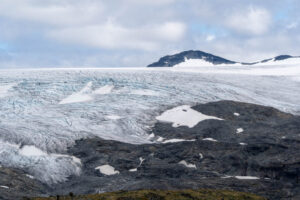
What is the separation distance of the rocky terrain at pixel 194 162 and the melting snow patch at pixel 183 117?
1017 mm

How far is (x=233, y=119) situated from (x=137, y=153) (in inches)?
636

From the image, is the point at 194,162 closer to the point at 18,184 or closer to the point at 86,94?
the point at 18,184

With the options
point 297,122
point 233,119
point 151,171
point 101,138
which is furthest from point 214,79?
point 151,171

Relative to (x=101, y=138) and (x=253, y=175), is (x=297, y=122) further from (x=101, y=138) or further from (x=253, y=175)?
(x=101, y=138)

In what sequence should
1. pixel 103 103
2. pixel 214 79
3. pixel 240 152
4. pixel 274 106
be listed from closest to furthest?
pixel 240 152
pixel 103 103
pixel 274 106
pixel 214 79

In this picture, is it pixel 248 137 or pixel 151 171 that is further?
pixel 248 137

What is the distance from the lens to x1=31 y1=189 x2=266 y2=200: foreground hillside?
33.9 meters

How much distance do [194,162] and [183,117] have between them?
13050 mm

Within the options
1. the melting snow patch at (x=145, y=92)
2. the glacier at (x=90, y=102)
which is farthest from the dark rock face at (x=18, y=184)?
the melting snow patch at (x=145, y=92)

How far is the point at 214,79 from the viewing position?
3007 inches

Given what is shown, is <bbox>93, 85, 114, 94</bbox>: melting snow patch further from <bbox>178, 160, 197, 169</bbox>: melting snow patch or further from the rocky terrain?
<bbox>178, 160, 197, 169</bbox>: melting snow patch

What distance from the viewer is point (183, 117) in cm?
5672

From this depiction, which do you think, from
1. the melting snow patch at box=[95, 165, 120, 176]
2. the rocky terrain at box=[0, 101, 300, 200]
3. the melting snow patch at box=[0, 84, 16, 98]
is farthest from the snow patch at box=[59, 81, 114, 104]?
the melting snow patch at box=[95, 165, 120, 176]

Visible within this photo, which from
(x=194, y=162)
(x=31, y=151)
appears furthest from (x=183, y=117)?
(x=31, y=151)
